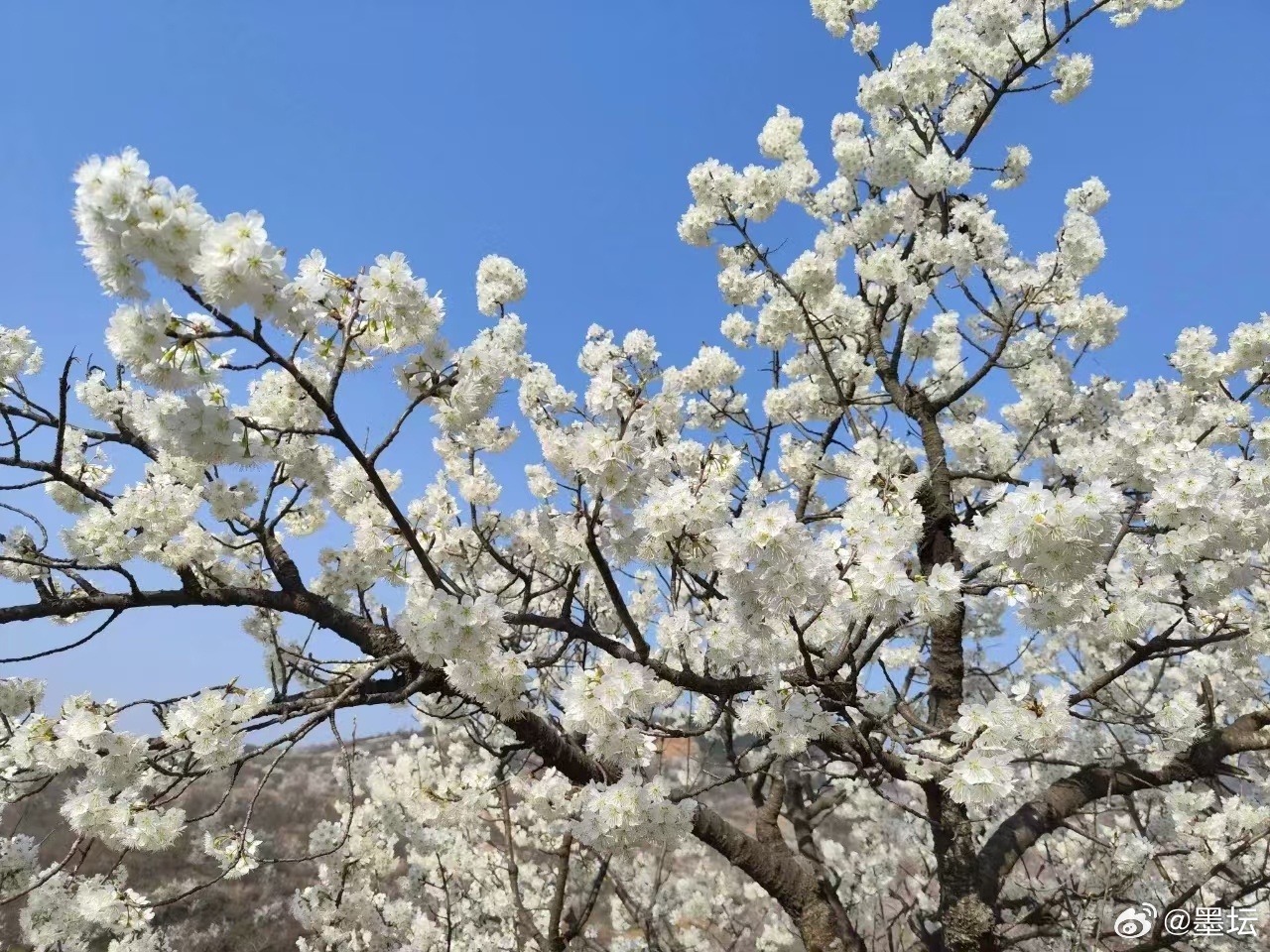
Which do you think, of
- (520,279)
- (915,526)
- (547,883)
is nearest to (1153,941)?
(915,526)

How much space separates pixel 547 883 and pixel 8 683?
9.45 m

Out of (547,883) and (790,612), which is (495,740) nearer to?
(547,883)

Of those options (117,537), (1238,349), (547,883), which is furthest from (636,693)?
(547,883)

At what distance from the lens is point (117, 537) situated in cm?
404

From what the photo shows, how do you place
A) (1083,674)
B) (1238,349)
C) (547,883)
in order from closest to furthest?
(1238,349)
(1083,674)
(547,883)

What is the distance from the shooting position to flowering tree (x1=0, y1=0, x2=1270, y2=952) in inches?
110

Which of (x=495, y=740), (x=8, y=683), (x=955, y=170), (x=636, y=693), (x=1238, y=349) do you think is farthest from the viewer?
(x=495, y=740)

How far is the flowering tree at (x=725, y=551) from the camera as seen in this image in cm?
281

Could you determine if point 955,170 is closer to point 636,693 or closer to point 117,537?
point 636,693

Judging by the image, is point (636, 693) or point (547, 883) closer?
point (636, 693)

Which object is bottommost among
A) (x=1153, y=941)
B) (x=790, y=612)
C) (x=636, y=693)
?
(x=1153, y=941)

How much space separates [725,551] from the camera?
275 cm

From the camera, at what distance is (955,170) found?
653cm

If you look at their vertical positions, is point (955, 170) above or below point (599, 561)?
above
